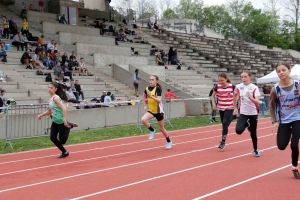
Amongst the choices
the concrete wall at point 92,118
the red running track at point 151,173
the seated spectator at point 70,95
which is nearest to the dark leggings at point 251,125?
the red running track at point 151,173

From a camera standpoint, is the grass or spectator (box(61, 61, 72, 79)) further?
spectator (box(61, 61, 72, 79))

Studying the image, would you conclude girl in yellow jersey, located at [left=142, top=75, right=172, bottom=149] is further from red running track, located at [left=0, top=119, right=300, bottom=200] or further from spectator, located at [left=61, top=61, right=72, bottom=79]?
spectator, located at [left=61, top=61, right=72, bottom=79]

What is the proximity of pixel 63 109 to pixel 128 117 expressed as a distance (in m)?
9.35

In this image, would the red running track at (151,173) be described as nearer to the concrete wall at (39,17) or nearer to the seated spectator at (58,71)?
the seated spectator at (58,71)

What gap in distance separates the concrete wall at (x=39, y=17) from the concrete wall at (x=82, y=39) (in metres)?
3.72

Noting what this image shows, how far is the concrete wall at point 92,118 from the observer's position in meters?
15.0

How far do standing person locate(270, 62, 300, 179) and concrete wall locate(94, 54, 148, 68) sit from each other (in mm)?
22026

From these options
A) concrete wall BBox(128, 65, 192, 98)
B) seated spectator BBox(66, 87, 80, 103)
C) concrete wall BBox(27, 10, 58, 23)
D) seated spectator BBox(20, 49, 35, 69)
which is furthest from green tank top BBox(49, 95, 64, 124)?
concrete wall BBox(27, 10, 58, 23)

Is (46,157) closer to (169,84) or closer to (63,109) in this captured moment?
(63,109)

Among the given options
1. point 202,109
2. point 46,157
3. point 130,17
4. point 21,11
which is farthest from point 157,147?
point 130,17

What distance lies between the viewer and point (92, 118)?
720 inches

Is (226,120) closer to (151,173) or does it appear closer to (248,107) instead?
(248,107)

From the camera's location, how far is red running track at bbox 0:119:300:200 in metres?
6.79

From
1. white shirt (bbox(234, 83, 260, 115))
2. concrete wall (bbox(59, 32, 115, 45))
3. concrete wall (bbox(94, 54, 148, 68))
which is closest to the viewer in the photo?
white shirt (bbox(234, 83, 260, 115))
